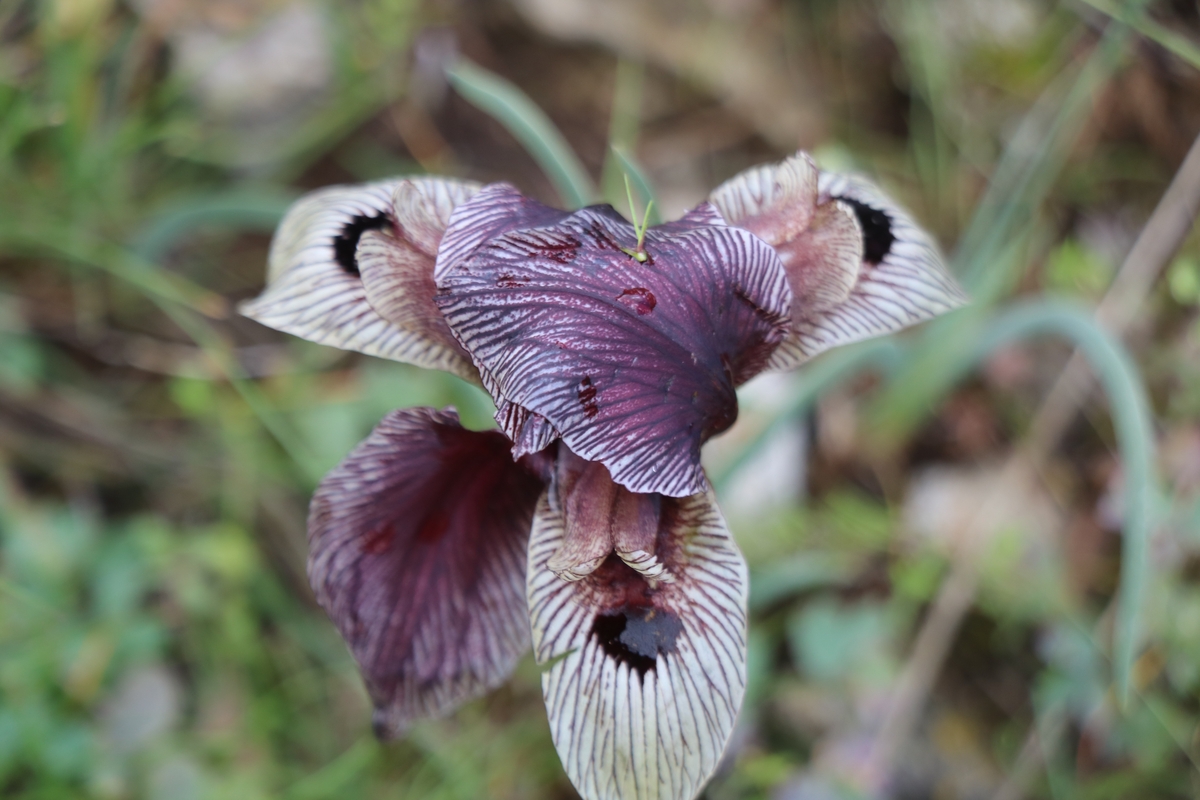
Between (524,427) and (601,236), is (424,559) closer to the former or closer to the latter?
(524,427)

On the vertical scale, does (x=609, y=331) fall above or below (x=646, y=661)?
above

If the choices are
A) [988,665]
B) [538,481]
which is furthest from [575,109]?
→ [988,665]

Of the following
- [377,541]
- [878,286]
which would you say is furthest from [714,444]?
[377,541]

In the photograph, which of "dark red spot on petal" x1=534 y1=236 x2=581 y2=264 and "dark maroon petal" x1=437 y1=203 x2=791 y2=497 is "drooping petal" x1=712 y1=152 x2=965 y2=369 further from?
"dark red spot on petal" x1=534 y1=236 x2=581 y2=264

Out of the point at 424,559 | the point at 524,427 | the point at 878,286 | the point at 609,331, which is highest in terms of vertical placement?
the point at 878,286

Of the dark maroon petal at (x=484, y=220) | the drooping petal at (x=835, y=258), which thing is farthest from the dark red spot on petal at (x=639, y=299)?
the drooping petal at (x=835, y=258)

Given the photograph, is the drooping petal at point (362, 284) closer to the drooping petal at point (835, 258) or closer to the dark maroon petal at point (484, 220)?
the dark maroon petal at point (484, 220)

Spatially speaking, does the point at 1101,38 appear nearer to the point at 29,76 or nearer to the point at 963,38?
the point at 963,38

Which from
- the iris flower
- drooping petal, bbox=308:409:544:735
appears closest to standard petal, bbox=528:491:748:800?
the iris flower
